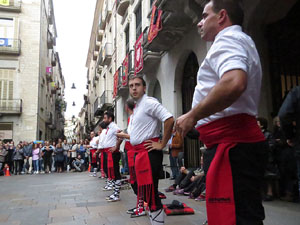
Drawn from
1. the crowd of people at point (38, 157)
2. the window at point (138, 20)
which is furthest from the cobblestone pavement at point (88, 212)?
the window at point (138, 20)

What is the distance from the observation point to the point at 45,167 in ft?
54.2

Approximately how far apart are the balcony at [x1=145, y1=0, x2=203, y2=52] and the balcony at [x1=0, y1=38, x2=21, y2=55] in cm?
1663

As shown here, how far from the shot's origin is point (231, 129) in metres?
1.63

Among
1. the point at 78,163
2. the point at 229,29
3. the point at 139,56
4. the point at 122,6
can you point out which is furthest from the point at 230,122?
the point at 122,6

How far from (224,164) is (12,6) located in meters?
27.3

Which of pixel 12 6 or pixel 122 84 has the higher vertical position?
pixel 12 6

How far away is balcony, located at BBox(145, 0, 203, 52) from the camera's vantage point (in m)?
8.35

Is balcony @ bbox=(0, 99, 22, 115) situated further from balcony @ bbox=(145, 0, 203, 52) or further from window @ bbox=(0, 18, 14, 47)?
balcony @ bbox=(145, 0, 203, 52)

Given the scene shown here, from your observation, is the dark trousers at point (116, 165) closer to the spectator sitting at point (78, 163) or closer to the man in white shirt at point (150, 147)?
the man in white shirt at point (150, 147)

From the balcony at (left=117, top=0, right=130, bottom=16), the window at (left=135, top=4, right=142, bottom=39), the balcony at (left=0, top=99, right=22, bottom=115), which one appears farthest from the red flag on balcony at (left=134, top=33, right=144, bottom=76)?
the balcony at (left=0, top=99, right=22, bottom=115)

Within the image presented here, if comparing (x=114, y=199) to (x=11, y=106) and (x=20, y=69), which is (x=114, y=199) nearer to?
(x=11, y=106)

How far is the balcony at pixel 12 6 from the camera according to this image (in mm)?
24055

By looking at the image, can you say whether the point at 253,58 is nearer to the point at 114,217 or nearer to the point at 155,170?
the point at 155,170

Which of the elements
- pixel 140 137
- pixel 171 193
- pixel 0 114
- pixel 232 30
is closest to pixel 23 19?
pixel 0 114
